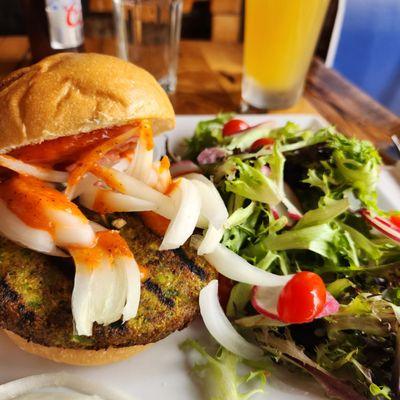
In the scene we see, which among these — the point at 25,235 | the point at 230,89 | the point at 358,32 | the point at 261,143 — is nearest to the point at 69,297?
the point at 25,235

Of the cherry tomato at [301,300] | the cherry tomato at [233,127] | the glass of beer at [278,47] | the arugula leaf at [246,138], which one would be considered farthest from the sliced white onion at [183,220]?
the glass of beer at [278,47]

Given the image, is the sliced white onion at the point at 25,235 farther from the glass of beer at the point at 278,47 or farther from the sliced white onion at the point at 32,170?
the glass of beer at the point at 278,47

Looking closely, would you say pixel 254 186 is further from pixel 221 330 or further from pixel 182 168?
pixel 221 330

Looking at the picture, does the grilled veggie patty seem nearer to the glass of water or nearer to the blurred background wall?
the glass of water

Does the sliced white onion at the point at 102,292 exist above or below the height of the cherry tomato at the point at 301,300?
above

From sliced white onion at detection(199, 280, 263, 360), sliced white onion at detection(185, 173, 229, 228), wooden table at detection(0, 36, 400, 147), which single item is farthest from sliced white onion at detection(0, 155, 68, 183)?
wooden table at detection(0, 36, 400, 147)

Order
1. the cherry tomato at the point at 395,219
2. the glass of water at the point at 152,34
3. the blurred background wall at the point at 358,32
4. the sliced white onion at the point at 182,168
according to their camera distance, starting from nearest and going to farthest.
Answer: the cherry tomato at the point at 395,219, the sliced white onion at the point at 182,168, the glass of water at the point at 152,34, the blurred background wall at the point at 358,32

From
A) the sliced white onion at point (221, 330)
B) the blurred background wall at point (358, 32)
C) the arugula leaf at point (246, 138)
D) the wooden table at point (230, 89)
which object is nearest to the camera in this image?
the sliced white onion at point (221, 330)
